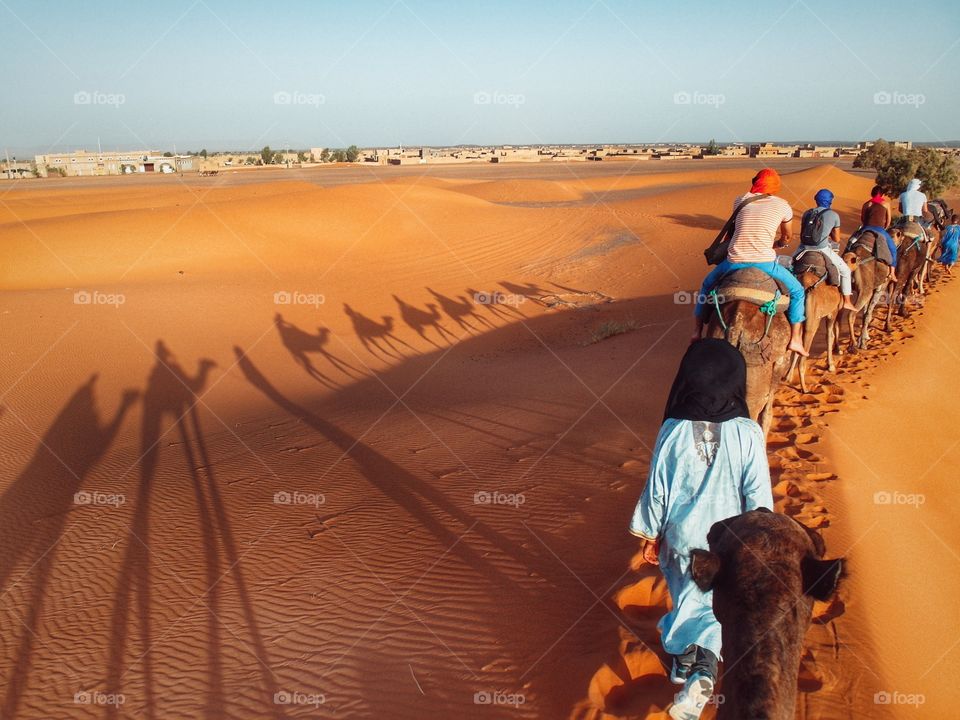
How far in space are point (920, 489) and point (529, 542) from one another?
167 inches

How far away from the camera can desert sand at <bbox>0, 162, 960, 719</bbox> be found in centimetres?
473

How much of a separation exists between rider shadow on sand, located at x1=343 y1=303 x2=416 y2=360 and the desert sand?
0.09 metres

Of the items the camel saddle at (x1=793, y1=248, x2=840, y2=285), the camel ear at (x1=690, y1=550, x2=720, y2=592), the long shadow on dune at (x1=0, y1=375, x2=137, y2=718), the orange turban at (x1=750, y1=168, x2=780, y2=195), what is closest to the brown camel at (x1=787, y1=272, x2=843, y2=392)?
the camel saddle at (x1=793, y1=248, x2=840, y2=285)

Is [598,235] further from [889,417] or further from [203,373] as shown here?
[889,417]

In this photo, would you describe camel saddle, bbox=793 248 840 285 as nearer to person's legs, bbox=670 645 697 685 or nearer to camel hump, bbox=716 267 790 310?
camel hump, bbox=716 267 790 310

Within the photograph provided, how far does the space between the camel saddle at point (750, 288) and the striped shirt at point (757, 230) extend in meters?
0.20

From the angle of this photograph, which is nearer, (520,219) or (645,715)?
(645,715)

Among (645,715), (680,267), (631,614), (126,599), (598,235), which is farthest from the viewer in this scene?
(598,235)

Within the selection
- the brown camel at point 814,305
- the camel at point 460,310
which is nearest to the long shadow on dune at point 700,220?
the camel at point 460,310

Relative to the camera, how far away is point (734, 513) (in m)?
→ 3.47

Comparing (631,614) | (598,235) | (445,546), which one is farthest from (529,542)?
(598,235)

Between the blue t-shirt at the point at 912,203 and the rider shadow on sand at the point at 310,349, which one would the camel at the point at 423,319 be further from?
the blue t-shirt at the point at 912,203

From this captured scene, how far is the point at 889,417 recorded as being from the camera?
8430mm

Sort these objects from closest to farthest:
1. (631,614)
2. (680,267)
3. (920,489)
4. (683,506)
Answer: (683,506) < (631,614) < (920,489) < (680,267)
